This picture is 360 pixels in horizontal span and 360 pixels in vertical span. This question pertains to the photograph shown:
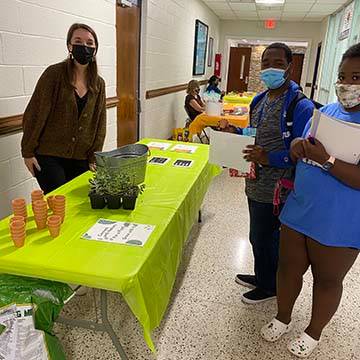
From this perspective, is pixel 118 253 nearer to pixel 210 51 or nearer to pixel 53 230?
pixel 53 230

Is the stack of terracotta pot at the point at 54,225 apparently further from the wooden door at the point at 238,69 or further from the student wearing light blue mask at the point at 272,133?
the wooden door at the point at 238,69

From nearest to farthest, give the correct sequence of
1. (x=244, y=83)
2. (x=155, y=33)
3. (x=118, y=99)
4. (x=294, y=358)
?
(x=294, y=358), (x=118, y=99), (x=155, y=33), (x=244, y=83)

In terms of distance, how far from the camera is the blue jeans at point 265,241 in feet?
5.90

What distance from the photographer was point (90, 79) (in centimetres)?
194

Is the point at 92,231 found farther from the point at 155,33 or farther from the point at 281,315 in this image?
the point at 155,33

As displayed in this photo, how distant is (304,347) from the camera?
5.40 ft

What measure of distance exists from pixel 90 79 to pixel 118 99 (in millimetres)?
1817

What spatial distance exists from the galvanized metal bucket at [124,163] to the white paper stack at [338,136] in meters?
0.82

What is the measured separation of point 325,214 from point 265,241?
0.61 metres

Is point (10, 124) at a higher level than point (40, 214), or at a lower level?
higher

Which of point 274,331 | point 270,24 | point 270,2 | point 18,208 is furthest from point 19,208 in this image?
point 270,24

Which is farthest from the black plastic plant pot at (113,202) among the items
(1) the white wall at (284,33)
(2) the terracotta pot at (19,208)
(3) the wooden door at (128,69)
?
(1) the white wall at (284,33)

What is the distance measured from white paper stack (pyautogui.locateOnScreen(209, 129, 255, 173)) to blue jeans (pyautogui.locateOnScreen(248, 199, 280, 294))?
0.24 m

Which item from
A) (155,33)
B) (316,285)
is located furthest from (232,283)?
(155,33)
